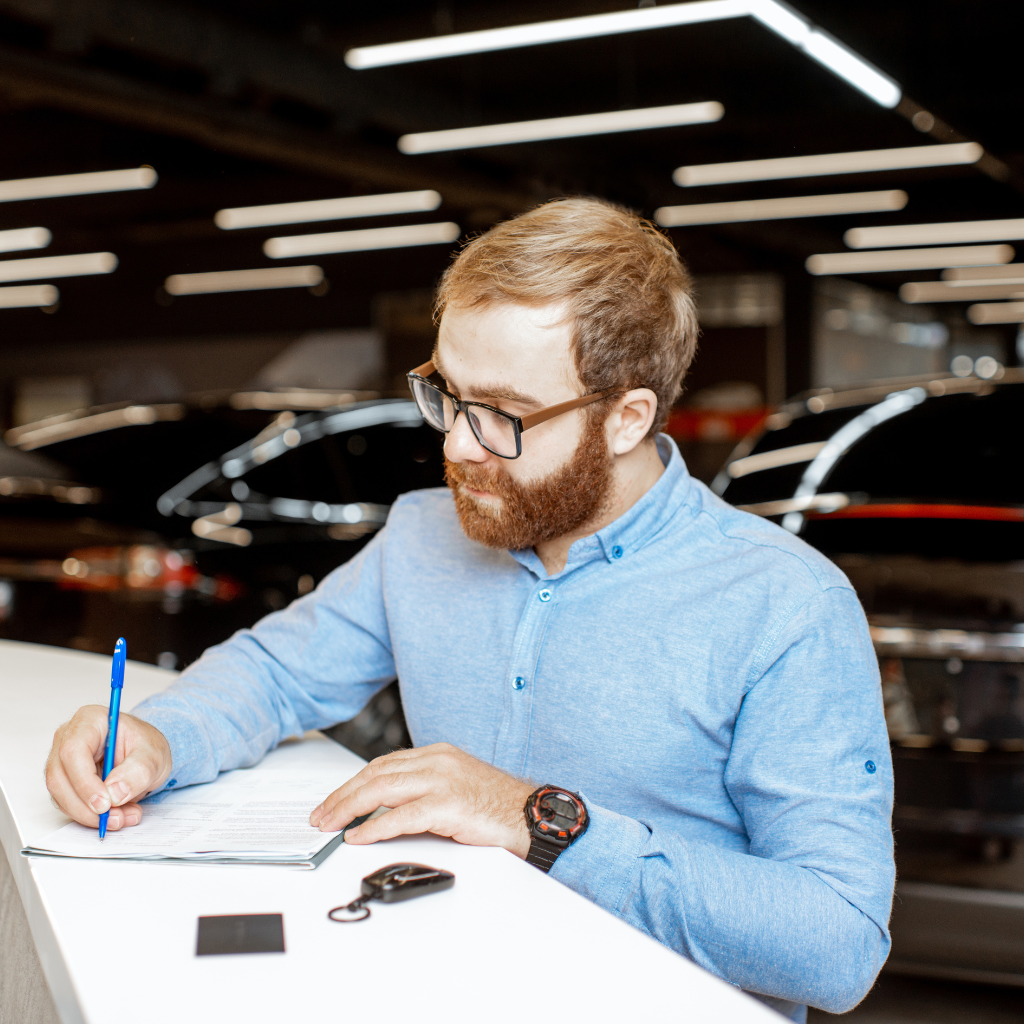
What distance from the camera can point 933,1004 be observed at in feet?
7.06

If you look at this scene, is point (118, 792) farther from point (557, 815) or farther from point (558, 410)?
point (558, 410)

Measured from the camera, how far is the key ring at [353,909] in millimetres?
818

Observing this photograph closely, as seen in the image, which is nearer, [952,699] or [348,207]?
[952,699]

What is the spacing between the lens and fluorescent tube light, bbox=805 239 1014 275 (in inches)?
431

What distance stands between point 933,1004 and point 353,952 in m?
1.81

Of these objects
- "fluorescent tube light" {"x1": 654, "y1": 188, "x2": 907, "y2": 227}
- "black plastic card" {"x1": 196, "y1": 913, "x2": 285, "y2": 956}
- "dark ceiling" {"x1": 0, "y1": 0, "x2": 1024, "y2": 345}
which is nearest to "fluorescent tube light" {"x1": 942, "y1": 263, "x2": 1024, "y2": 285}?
"dark ceiling" {"x1": 0, "y1": 0, "x2": 1024, "y2": 345}

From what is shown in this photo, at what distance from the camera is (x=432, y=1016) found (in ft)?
2.23

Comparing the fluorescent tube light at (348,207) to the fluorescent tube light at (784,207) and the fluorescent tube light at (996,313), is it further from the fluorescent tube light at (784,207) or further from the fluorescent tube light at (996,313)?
the fluorescent tube light at (996,313)

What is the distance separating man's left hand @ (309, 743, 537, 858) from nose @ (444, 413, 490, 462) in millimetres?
382

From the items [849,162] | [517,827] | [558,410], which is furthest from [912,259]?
[517,827]

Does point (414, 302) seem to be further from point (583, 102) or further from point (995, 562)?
point (995, 562)

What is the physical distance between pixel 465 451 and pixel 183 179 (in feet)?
26.0

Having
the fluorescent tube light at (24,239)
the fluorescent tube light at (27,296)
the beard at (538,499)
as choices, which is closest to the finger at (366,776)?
the beard at (538,499)

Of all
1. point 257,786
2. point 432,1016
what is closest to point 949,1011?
point 257,786
